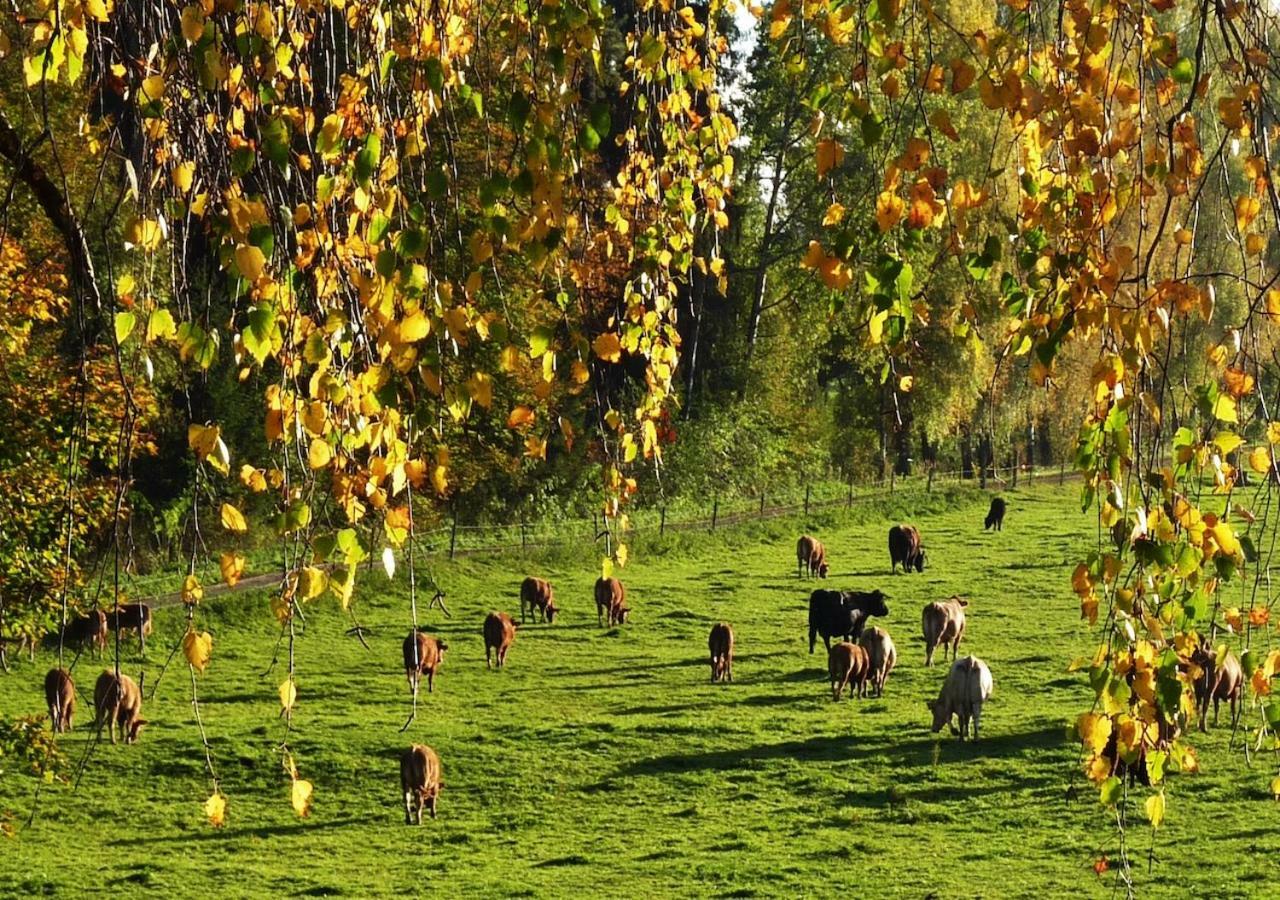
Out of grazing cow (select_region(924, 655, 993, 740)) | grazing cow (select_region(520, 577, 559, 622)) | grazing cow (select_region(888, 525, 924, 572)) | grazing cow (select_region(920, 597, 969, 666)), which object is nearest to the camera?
grazing cow (select_region(924, 655, 993, 740))

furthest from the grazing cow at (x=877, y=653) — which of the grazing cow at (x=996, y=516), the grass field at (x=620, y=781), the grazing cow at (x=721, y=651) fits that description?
the grazing cow at (x=996, y=516)

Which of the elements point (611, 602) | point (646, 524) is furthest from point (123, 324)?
point (646, 524)

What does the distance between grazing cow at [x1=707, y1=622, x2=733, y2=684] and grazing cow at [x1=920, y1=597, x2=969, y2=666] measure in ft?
11.7

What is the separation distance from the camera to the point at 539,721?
23016 millimetres

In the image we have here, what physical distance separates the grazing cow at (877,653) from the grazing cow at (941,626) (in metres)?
2.13

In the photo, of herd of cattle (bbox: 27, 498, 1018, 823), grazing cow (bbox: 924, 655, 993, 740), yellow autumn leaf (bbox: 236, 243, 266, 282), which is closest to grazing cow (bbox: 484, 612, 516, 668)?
herd of cattle (bbox: 27, 498, 1018, 823)

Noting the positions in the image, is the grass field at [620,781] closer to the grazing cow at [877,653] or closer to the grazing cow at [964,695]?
the grazing cow at [964,695]

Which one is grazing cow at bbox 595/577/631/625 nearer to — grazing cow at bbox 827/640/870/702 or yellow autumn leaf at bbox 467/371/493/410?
grazing cow at bbox 827/640/870/702

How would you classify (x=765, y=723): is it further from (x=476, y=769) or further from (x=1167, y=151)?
(x=1167, y=151)

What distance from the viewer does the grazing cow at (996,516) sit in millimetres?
39875

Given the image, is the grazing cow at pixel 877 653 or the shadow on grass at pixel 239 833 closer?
the shadow on grass at pixel 239 833

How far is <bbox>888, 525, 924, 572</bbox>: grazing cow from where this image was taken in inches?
1388

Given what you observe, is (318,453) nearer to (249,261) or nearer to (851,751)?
(249,261)

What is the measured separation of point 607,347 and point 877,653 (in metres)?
21.2
